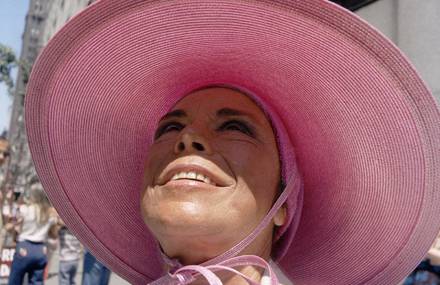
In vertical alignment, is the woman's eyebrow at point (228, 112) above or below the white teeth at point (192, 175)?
above

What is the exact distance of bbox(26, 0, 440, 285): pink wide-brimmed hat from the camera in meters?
1.26

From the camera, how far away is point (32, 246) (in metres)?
5.05

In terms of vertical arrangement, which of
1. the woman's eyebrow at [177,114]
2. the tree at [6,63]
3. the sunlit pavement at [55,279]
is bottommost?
the sunlit pavement at [55,279]

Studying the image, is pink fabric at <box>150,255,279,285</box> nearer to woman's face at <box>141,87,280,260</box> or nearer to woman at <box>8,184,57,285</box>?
woman's face at <box>141,87,280,260</box>

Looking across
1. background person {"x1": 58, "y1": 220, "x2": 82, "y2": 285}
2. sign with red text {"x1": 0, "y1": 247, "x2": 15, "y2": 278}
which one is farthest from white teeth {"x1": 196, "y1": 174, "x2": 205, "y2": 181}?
sign with red text {"x1": 0, "y1": 247, "x2": 15, "y2": 278}

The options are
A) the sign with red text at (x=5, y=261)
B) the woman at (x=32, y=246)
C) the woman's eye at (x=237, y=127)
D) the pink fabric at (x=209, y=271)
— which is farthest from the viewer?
the sign with red text at (x=5, y=261)

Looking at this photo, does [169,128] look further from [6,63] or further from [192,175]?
[6,63]

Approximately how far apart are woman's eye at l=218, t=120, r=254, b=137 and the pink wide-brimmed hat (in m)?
0.15

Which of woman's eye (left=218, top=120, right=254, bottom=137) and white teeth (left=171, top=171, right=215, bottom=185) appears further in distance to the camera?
woman's eye (left=218, top=120, right=254, bottom=137)

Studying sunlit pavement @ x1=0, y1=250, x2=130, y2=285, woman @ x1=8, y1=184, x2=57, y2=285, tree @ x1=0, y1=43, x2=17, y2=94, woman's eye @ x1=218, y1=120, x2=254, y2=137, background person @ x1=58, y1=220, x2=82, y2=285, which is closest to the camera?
woman's eye @ x1=218, y1=120, x2=254, y2=137

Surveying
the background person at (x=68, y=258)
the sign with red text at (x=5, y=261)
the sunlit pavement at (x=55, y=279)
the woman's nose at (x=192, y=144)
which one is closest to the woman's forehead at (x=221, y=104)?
the woman's nose at (x=192, y=144)

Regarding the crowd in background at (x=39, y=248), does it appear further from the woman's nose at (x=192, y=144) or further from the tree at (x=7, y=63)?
the tree at (x=7, y=63)

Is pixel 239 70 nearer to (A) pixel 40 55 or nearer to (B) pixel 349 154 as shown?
(B) pixel 349 154

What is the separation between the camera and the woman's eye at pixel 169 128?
1.45m
